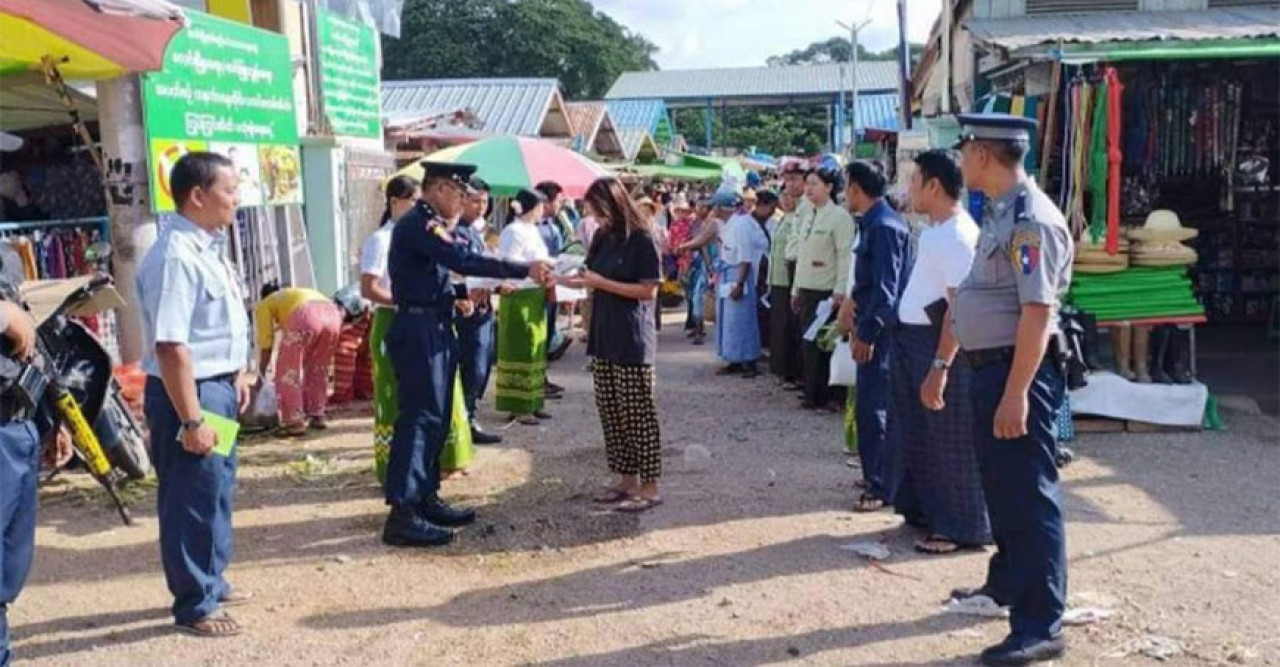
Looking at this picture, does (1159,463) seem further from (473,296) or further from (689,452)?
(473,296)

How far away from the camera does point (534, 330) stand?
777 centimetres

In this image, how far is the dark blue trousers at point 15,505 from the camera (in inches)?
135

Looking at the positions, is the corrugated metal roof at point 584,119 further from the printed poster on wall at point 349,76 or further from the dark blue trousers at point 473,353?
the dark blue trousers at point 473,353

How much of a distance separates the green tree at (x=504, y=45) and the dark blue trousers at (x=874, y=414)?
4866cm

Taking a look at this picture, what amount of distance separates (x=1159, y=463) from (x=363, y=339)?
213 inches

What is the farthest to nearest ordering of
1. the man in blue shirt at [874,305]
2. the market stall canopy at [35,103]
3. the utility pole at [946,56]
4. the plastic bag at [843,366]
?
the utility pole at [946,56] < the market stall canopy at [35,103] < the plastic bag at [843,366] < the man in blue shirt at [874,305]

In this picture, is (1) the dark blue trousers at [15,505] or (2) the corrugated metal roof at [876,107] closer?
(1) the dark blue trousers at [15,505]

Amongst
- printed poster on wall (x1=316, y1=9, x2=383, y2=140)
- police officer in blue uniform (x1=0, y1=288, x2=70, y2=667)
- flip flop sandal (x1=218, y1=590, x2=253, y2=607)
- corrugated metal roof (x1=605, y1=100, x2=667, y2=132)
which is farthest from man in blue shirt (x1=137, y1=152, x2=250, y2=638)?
corrugated metal roof (x1=605, y1=100, x2=667, y2=132)

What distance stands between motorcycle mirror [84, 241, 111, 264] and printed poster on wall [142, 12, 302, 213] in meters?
0.46

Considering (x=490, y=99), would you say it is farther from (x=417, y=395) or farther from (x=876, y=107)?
(x=876, y=107)

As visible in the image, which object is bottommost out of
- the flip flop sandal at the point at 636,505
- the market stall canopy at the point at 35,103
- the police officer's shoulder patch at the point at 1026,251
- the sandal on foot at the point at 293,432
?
the flip flop sandal at the point at 636,505

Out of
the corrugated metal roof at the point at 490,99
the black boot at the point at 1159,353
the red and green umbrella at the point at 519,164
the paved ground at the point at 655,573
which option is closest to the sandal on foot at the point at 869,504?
the paved ground at the point at 655,573

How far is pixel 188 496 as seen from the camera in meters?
4.01

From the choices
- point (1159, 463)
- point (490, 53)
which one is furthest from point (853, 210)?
point (490, 53)
